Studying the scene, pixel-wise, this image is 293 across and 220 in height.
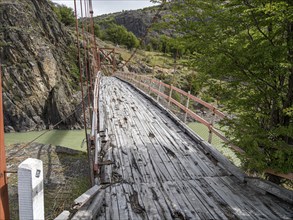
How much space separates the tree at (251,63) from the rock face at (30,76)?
26.6 m

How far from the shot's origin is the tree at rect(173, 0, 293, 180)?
439 centimetres

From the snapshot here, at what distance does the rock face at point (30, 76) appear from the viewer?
29.8 meters

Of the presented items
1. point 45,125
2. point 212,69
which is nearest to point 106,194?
point 212,69

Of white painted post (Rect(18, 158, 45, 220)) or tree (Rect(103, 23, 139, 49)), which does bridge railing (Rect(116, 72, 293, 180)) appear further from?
tree (Rect(103, 23, 139, 49))

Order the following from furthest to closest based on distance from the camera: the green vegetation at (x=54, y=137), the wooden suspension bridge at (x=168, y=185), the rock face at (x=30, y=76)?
the rock face at (x=30, y=76) → the green vegetation at (x=54, y=137) → the wooden suspension bridge at (x=168, y=185)

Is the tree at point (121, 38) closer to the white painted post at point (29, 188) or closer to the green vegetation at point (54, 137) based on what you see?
the green vegetation at point (54, 137)

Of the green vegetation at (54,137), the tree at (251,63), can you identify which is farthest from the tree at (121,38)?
the tree at (251,63)

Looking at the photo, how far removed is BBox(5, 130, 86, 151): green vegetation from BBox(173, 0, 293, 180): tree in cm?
1947

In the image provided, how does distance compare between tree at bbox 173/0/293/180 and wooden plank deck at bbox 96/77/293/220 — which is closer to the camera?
wooden plank deck at bbox 96/77/293/220

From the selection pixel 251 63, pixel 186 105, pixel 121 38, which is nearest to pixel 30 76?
pixel 186 105

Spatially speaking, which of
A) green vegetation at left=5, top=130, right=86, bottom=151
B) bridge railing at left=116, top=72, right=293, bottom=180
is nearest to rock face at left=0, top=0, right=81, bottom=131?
green vegetation at left=5, top=130, right=86, bottom=151

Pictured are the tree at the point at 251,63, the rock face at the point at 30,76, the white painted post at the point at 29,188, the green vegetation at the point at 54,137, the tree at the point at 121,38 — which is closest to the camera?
the white painted post at the point at 29,188

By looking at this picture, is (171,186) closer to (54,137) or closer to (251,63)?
(251,63)

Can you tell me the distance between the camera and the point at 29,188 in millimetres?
1937
